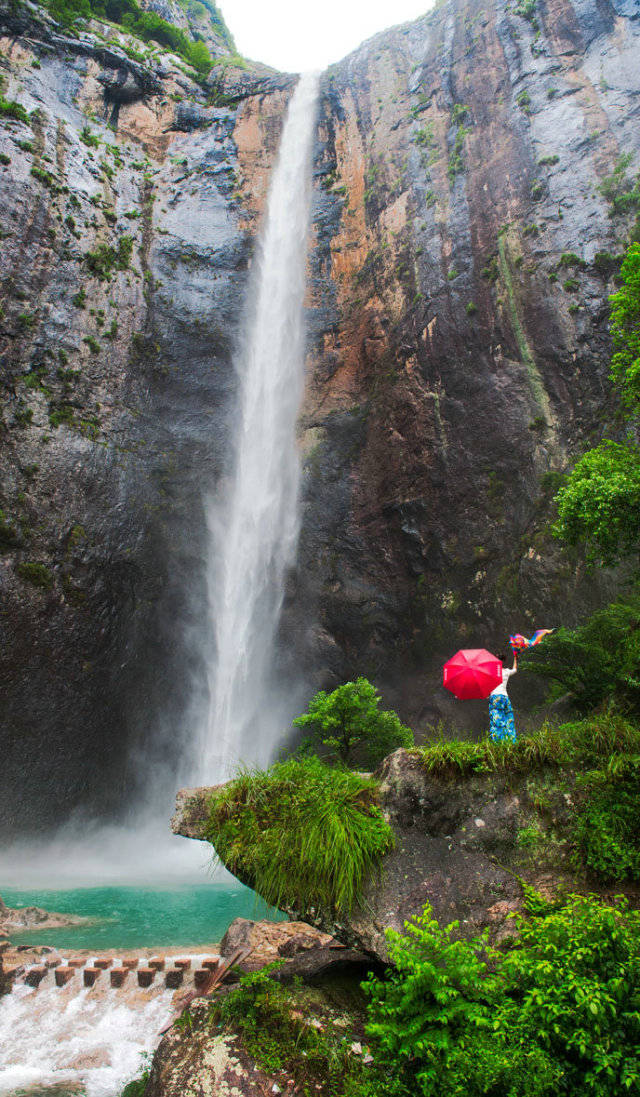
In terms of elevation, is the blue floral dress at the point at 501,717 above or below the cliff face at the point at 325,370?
below

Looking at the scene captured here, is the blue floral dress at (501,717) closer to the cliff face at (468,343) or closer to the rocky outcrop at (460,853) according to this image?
the rocky outcrop at (460,853)

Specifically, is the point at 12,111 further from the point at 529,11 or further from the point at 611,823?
the point at 611,823

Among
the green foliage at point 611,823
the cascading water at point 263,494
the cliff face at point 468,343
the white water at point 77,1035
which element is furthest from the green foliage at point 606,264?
the white water at point 77,1035

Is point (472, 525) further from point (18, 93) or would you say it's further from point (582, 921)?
point (18, 93)

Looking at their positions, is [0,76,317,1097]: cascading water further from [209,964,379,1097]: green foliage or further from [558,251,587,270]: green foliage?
[209,964,379,1097]: green foliage

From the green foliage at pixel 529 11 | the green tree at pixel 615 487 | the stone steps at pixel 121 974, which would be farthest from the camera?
the green foliage at pixel 529 11

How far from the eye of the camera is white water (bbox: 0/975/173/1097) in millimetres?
4684

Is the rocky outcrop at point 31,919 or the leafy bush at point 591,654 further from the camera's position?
the rocky outcrop at point 31,919

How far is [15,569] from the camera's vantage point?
13156 mm

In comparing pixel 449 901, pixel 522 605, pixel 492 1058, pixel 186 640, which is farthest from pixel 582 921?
pixel 186 640

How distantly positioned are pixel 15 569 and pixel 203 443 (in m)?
6.43

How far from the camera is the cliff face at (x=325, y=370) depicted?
1351cm

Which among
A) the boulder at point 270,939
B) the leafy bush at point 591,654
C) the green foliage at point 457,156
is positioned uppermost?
the green foliage at point 457,156

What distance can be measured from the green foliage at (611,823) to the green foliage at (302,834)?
1.31 metres
